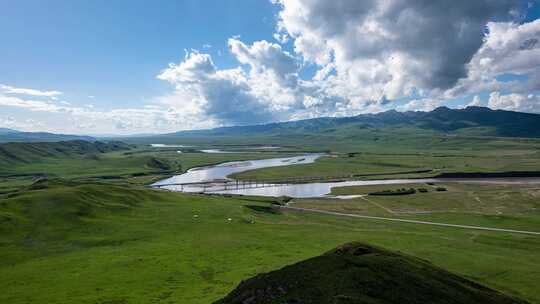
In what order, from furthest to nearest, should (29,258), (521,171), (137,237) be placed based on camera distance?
(521,171) < (137,237) < (29,258)

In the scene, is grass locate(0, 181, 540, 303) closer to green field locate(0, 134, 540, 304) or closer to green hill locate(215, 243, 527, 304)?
green field locate(0, 134, 540, 304)

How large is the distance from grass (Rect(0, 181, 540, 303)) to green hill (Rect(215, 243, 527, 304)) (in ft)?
45.5

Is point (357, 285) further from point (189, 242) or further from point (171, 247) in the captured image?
point (189, 242)

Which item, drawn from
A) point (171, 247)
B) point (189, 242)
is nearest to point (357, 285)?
point (171, 247)

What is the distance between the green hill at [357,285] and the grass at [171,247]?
13.9 meters

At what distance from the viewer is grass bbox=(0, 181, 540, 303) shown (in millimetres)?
49625

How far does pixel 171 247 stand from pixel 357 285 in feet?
159

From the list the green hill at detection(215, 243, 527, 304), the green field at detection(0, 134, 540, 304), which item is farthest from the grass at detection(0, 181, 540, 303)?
the green hill at detection(215, 243, 527, 304)

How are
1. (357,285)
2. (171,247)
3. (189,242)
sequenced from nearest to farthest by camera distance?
(357,285) → (171,247) → (189,242)

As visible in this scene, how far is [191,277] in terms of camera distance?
54.0 m

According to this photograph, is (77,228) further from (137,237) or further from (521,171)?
(521,171)

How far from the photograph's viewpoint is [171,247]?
69.2m

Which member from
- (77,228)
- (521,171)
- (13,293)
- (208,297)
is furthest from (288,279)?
(521,171)

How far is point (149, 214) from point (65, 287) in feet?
154
